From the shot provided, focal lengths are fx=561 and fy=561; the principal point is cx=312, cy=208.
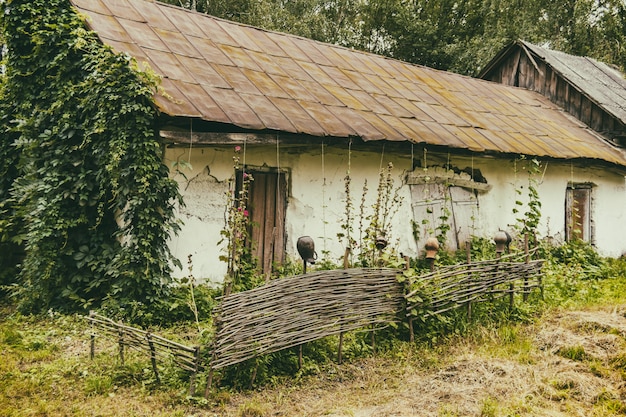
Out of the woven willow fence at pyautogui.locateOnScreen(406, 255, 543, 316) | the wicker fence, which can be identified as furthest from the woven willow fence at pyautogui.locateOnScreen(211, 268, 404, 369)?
the woven willow fence at pyautogui.locateOnScreen(406, 255, 543, 316)

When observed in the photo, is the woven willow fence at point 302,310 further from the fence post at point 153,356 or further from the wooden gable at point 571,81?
the wooden gable at point 571,81

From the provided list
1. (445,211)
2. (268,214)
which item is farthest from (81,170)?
(445,211)

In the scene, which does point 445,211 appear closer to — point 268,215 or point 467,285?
point 268,215

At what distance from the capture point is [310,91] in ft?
27.2

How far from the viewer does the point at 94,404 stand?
3963mm

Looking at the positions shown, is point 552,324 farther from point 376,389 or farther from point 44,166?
point 44,166

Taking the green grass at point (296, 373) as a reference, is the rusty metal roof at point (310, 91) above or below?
above

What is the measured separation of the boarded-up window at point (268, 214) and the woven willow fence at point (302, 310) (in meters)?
2.37

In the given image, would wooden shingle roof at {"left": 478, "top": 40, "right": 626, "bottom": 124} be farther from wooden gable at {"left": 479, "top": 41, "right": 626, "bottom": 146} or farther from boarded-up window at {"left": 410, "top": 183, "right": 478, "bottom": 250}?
boarded-up window at {"left": 410, "top": 183, "right": 478, "bottom": 250}

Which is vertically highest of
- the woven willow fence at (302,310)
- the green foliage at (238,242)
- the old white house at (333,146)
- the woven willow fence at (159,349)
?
the old white house at (333,146)

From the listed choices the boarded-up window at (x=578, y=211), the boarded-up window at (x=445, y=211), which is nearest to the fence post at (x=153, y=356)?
the boarded-up window at (x=445, y=211)

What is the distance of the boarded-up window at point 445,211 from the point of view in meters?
8.69

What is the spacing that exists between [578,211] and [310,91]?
250 inches

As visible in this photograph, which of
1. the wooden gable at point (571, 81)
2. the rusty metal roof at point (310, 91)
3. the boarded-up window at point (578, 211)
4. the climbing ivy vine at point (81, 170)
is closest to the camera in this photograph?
the climbing ivy vine at point (81, 170)
